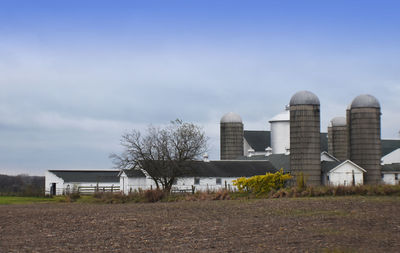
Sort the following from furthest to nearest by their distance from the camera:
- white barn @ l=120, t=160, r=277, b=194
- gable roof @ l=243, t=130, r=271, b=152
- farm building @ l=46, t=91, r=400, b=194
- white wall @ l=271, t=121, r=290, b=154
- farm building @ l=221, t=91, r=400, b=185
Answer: gable roof @ l=243, t=130, r=271, b=152 < white wall @ l=271, t=121, r=290, b=154 < white barn @ l=120, t=160, r=277, b=194 < farm building @ l=46, t=91, r=400, b=194 < farm building @ l=221, t=91, r=400, b=185

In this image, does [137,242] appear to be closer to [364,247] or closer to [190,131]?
[364,247]

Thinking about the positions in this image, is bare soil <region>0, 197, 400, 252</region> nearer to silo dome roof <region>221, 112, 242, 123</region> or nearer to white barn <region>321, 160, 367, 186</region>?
white barn <region>321, 160, 367, 186</region>

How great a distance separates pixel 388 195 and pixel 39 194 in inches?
1474

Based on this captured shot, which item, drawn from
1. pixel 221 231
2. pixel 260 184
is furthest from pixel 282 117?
pixel 221 231

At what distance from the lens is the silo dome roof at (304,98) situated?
5278 centimetres

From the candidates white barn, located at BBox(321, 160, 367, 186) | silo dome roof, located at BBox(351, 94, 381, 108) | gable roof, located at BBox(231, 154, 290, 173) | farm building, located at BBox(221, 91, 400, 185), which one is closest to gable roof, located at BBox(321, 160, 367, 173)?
white barn, located at BBox(321, 160, 367, 186)

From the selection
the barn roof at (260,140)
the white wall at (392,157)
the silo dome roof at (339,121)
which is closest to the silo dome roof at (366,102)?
the silo dome roof at (339,121)

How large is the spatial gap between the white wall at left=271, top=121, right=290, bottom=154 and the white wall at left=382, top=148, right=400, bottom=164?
12.5 meters

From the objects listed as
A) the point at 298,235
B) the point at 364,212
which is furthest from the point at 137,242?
the point at 364,212

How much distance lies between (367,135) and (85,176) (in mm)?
33059

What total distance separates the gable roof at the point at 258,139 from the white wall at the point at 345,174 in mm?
27728

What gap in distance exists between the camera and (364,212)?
23.0m

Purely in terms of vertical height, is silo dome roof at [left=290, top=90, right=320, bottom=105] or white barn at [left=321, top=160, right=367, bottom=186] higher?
silo dome roof at [left=290, top=90, right=320, bottom=105]

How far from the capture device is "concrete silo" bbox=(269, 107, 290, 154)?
2827 inches
